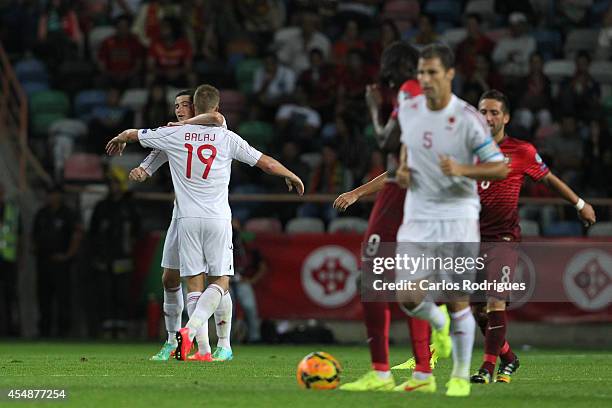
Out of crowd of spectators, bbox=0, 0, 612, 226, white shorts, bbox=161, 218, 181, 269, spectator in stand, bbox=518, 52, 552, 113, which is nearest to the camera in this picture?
white shorts, bbox=161, 218, 181, 269

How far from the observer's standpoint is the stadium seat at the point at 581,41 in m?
23.1

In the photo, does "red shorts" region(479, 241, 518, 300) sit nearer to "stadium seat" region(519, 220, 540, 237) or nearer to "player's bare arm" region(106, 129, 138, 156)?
"player's bare arm" region(106, 129, 138, 156)

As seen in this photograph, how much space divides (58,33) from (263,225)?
252 inches

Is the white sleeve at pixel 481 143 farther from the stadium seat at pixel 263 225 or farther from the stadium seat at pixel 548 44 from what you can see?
the stadium seat at pixel 548 44

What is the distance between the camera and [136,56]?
76.8 ft

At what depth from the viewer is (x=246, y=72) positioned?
76.3 feet

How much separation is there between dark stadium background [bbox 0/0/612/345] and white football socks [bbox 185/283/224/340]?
22.1 feet

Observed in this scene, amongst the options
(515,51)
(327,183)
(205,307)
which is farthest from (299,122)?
(205,307)

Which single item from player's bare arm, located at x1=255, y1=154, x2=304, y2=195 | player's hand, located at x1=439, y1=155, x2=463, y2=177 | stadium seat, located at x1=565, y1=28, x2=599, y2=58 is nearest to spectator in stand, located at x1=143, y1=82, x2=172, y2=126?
stadium seat, located at x1=565, y1=28, x2=599, y2=58

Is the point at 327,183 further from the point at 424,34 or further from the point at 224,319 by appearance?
the point at 224,319

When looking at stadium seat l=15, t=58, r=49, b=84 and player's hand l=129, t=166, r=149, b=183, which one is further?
stadium seat l=15, t=58, r=49, b=84

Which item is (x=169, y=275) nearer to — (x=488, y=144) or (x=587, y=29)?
(x=488, y=144)

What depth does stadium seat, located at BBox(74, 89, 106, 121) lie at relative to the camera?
2277 cm

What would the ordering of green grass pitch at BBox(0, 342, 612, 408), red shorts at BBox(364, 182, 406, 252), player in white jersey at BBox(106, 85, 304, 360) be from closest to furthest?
green grass pitch at BBox(0, 342, 612, 408) < red shorts at BBox(364, 182, 406, 252) < player in white jersey at BBox(106, 85, 304, 360)
